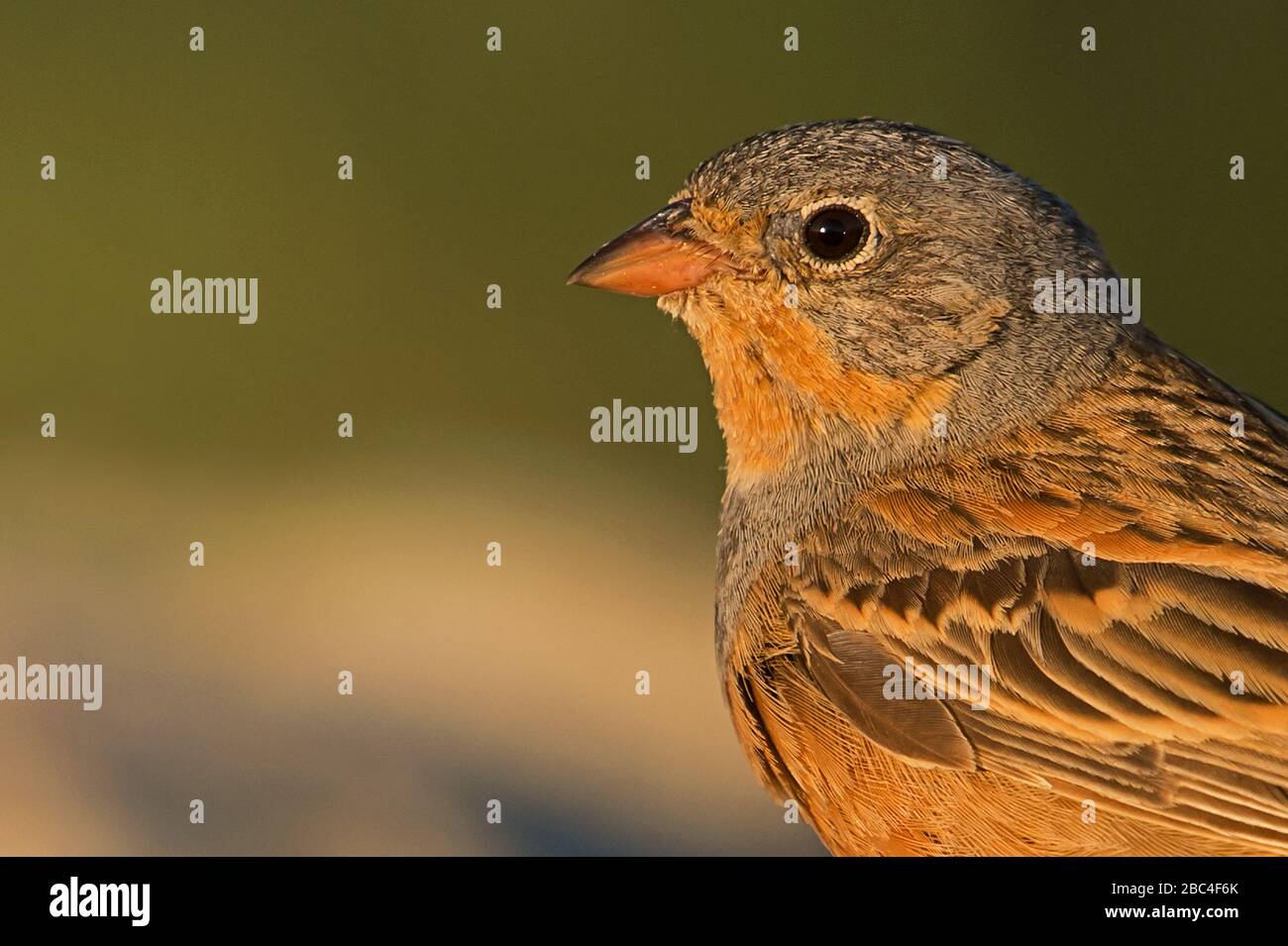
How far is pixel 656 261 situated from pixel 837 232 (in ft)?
1.65

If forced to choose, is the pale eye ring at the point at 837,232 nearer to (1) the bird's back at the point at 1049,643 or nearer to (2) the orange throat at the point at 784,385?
(2) the orange throat at the point at 784,385

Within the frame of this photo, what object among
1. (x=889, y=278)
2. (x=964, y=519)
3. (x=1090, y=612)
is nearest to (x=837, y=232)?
(x=889, y=278)

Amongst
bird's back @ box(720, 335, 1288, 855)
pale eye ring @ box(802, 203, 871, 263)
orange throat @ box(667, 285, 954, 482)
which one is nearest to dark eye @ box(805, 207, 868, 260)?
pale eye ring @ box(802, 203, 871, 263)

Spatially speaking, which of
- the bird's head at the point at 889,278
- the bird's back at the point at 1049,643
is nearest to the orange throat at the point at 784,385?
the bird's head at the point at 889,278

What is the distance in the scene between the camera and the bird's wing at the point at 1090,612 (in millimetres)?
3467

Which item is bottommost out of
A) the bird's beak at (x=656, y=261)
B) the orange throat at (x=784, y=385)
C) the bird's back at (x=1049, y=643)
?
the bird's back at (x=1049, y=643)

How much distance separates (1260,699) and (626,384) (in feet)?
23.3

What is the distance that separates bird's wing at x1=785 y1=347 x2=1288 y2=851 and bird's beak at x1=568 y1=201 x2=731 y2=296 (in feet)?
2.47

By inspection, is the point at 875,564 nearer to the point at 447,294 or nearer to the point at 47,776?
the point at 47,776

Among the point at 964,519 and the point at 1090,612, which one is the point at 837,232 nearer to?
the point at 964,519

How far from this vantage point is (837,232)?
4.12m

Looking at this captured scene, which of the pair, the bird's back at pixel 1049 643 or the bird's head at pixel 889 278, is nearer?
the bird's back at pixel 1049 643

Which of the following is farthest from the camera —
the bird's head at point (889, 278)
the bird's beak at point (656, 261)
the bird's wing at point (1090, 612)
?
the bird's beak at point (656, 261)

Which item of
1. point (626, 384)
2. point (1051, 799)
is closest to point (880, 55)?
point (626, 384)
